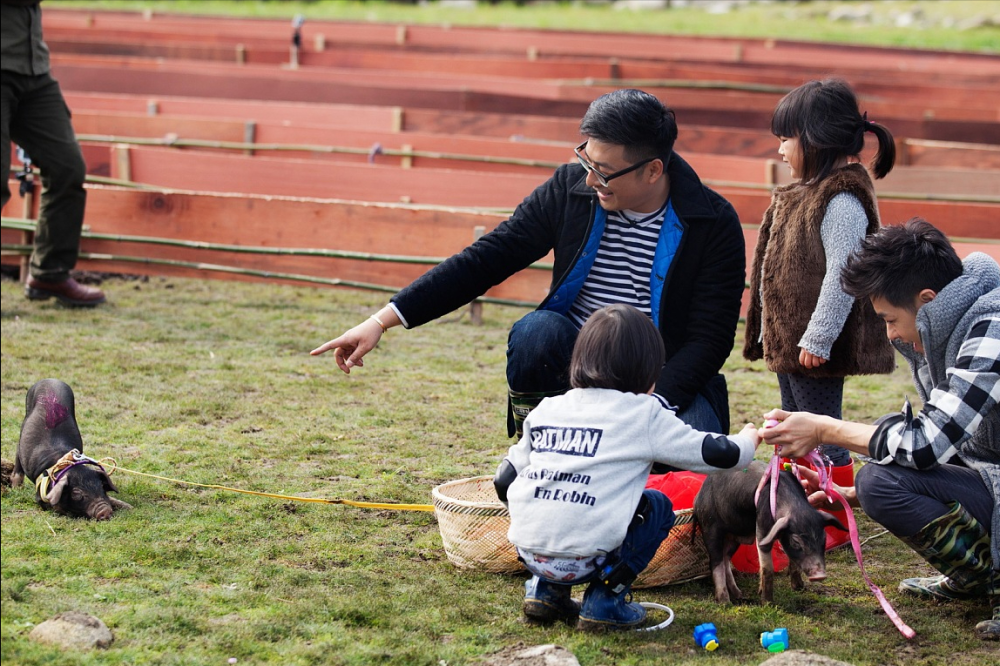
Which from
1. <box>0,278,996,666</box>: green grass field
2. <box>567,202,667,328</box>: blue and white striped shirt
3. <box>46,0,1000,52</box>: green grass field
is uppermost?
<box>46,0,1000,52</box>: green grass field

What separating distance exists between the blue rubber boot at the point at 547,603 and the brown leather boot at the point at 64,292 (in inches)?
196

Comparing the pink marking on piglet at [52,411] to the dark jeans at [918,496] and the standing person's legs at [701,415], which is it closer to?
the standing person's legs at [701,415]

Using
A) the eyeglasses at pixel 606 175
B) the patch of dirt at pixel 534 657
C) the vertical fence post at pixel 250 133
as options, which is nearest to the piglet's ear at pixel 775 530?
the patch of dirt at pixel 534 657

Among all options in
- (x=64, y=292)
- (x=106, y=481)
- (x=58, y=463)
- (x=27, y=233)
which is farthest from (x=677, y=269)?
(x=27, y=233)

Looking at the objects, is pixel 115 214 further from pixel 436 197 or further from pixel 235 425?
pixel 235 425

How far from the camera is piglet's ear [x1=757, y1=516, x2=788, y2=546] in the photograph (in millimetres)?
3209

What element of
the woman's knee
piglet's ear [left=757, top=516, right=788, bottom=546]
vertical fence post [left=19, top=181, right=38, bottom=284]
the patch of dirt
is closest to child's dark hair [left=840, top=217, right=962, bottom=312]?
the woman's knee

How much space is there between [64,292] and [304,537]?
4142 millimetres

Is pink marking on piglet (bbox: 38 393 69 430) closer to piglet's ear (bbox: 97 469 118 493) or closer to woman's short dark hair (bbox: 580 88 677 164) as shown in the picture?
piglet's ear (bbox: 97 469 118 493)

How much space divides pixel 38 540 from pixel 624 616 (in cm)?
184

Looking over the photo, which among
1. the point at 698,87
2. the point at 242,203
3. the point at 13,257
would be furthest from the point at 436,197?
the point at 698,87

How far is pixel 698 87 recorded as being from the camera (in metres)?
13.0

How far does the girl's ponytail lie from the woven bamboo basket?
1518mm

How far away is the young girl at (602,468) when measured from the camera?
122 inches
